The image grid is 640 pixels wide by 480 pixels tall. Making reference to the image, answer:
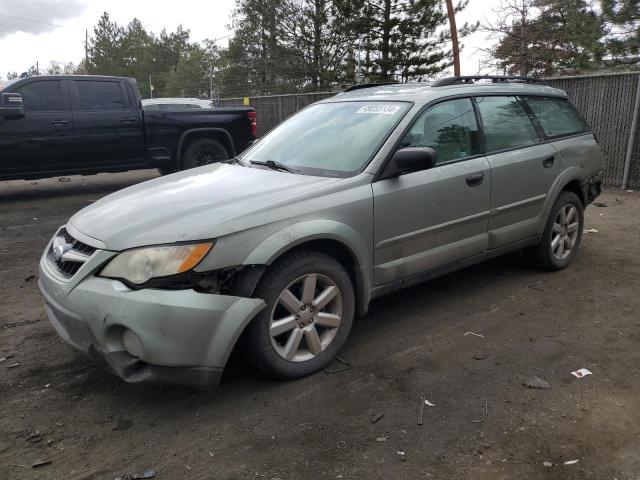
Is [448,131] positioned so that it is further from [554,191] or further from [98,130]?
[98,130]

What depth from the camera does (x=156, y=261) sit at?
271 centimetres

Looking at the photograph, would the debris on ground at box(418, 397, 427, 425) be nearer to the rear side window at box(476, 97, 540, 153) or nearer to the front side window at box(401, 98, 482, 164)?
the front side window at box(401, 98, 482, 164)

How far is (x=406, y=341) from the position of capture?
3.69 meters

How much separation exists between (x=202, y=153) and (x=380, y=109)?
649cm

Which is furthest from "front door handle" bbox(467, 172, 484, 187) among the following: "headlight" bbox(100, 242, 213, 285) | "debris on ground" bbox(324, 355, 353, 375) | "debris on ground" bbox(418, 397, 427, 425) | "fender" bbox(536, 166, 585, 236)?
"headlight" bbox(100, 242, 213, 285)

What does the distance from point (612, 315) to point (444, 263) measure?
1386 millimetres

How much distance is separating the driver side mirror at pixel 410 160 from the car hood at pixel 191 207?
424 mm

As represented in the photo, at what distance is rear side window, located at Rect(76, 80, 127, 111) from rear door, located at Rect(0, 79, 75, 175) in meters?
0.26

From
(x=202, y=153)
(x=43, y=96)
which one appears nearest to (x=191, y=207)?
(x=43, y=96)

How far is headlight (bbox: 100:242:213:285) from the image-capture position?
270 centimetres

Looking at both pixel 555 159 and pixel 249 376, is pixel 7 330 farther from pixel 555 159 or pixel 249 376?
pixel 555 159

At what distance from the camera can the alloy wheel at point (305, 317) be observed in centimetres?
302

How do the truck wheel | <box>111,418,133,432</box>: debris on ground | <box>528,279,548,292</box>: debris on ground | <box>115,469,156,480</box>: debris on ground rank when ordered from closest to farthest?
<box>115,469,156,480</box>: debris on ground < <box>111,418,133,432</box>: debris on ground < <box>528,279,548,292</box>: debris on ground < the truck wheel

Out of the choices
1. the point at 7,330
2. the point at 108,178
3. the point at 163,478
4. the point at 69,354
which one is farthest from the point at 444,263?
the point at 108,178
